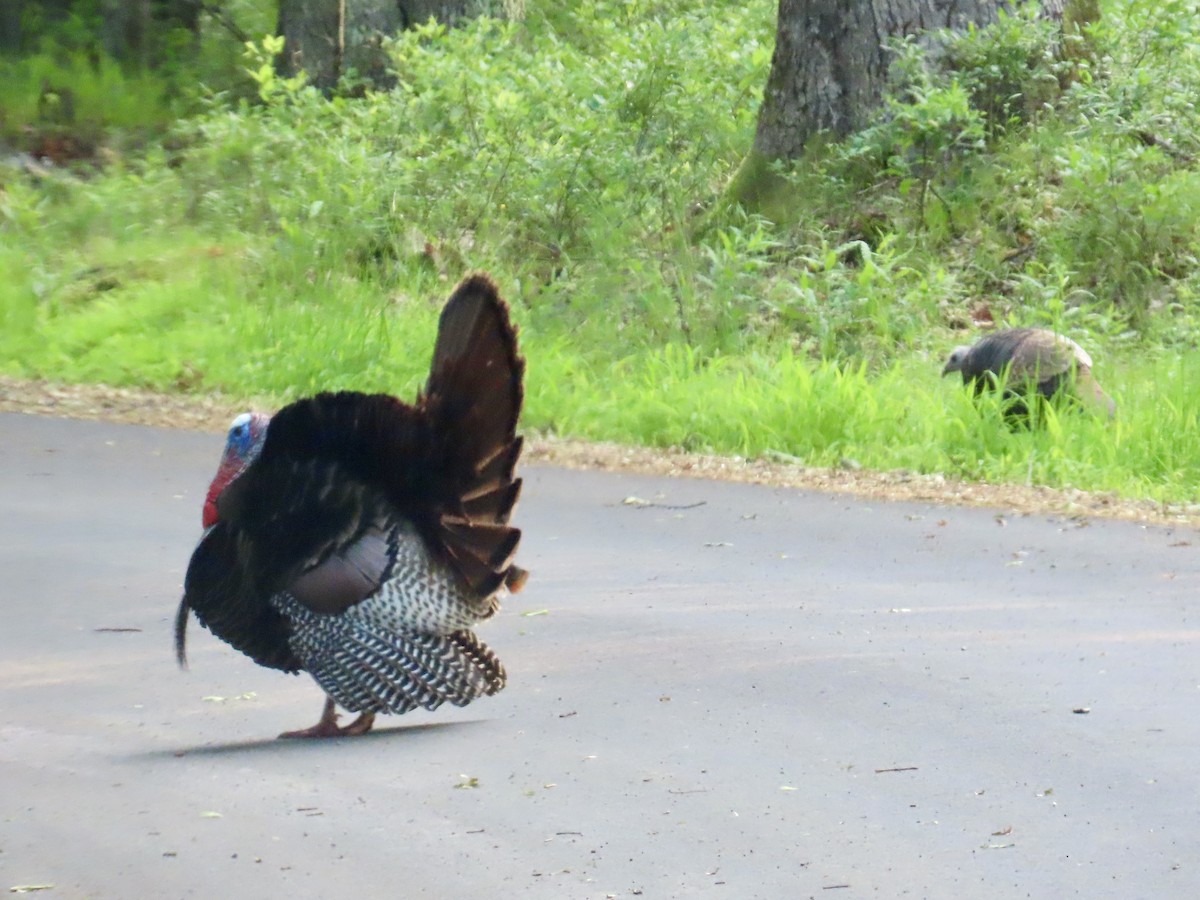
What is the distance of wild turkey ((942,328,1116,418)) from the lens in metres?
9.92

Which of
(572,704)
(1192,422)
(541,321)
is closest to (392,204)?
(541,321)

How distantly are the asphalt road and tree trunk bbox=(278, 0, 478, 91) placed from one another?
37.4 feet

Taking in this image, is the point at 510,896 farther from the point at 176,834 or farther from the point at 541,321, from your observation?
the point at 541,321

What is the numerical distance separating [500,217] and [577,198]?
653 millimetres

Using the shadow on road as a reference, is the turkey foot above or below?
above

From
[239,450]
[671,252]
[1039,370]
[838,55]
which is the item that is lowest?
[1039,370]

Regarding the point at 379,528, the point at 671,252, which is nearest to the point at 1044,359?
the point at 671,252

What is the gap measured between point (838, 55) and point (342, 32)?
274 inches

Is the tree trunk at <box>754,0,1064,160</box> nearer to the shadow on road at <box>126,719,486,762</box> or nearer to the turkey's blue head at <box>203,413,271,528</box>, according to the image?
the shadow on road at <box>126,719,486,762</box>

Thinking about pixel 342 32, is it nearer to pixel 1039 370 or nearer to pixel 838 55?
pixel 838 55

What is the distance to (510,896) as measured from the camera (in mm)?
3996

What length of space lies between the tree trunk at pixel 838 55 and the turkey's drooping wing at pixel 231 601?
10.1m

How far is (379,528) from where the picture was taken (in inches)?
199

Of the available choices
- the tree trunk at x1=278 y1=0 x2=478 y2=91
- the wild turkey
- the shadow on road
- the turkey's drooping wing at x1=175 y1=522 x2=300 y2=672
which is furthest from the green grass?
the turkey's drooping wing at x1=175 y1=522 x2=300 y2=672
